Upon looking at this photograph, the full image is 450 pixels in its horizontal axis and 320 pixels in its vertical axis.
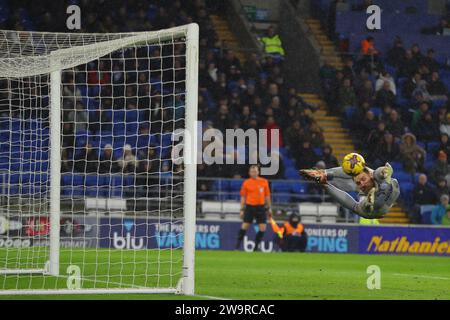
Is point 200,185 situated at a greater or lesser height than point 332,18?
lesser

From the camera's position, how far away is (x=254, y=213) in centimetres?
2300

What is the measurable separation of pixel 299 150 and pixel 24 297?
677 inches

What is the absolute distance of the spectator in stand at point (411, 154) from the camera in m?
28.7

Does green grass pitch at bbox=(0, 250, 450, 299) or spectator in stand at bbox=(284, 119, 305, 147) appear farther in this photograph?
spectator in stand at bbox=(284, 119, 305, 147)

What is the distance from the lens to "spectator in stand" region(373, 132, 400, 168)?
2836 centimetres

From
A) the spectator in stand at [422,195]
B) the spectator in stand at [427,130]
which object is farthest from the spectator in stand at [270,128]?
the spectator in stand at [427,130]

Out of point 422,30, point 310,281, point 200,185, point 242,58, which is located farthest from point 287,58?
point 310,281

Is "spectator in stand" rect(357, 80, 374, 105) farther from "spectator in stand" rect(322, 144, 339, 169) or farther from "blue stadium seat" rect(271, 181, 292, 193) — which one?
"blue stadium seat" rect(271, 181, 292, 193)

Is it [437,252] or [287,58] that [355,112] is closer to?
[287,58]

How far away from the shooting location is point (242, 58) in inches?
1257

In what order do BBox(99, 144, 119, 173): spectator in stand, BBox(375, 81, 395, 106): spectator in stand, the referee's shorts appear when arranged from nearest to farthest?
the referee's shorts
BBox(99, 144, 119, 173): spectator in stand
BBox(375, 81, 395, 106): spectator in stand

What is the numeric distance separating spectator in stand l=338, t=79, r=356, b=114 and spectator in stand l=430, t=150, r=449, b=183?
342cm

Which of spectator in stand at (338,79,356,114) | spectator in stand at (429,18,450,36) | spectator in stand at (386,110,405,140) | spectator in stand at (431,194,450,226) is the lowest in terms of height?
spectator in stand at (431,194,450,226)

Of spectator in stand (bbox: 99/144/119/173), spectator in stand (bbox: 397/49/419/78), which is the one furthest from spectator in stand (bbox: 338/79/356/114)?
spectator in stand (bbox: 99/144/119/173)
